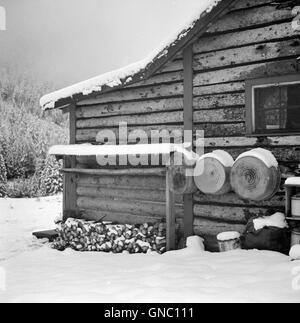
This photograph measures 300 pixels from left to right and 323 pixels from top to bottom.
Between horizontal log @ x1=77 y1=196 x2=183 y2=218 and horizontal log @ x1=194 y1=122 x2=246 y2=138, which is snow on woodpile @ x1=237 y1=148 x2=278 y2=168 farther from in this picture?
horizontal log @ x1=77 y1=196 x2=183 y2=218

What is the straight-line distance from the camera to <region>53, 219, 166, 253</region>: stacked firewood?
6836 millimetres

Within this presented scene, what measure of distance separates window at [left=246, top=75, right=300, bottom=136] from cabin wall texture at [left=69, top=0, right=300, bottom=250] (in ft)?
0.46

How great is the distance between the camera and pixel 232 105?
251 inches

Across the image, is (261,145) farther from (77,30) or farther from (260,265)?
(77,30)

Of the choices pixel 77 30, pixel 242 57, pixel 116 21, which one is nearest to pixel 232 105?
pixel 242 57

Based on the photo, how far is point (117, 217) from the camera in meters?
8.02

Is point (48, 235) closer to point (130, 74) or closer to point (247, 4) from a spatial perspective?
point (130, 74)

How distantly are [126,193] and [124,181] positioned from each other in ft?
0.92

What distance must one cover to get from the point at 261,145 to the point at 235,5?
2.65 meters

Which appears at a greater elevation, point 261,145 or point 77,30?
point 77,30

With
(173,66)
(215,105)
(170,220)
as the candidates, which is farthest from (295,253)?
(173,66)

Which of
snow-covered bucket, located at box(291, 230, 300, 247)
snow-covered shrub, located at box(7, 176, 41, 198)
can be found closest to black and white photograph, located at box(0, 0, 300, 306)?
snow-covered bucket, located at box(291, 230, 300, 247)
